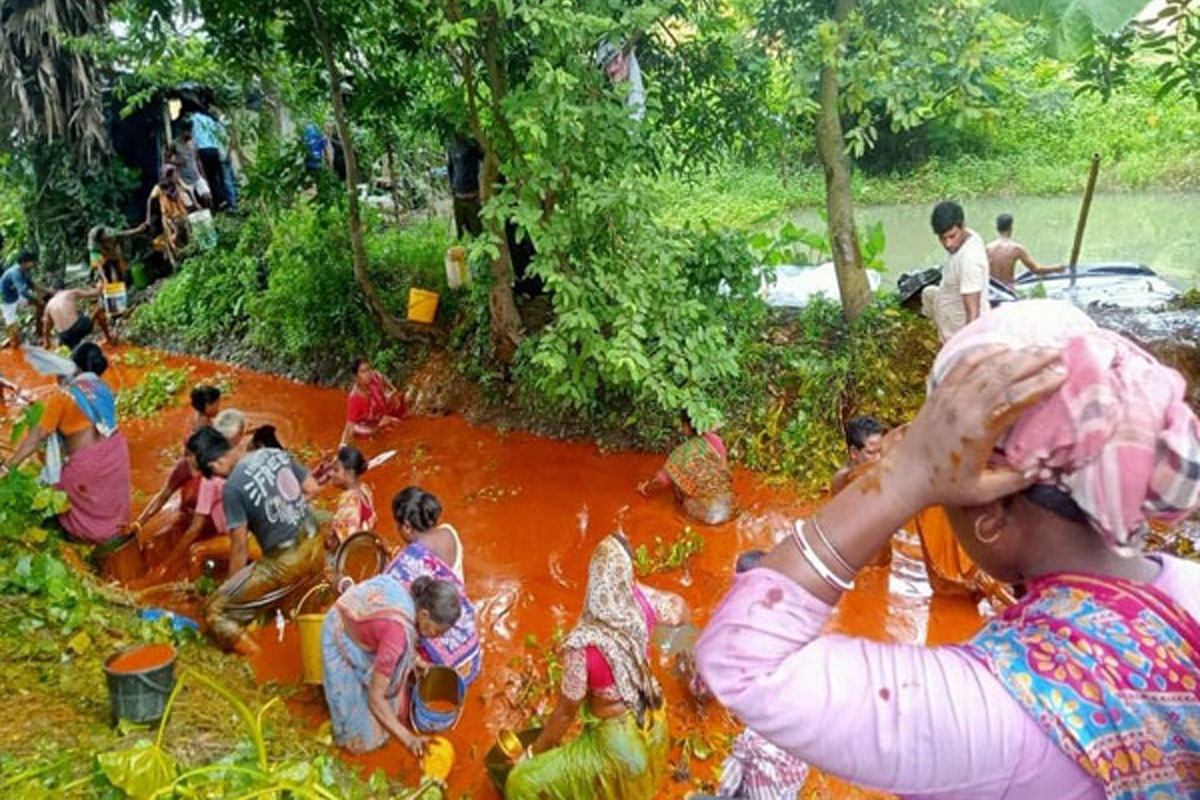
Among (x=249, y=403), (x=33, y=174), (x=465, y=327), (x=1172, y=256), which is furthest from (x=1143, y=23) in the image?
(x=33, y=174)

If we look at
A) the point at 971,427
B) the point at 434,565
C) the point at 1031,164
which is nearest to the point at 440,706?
the point at 434,565

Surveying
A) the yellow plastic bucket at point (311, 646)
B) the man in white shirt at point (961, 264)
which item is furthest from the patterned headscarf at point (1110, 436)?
the man in white shirt at point (961, 264)

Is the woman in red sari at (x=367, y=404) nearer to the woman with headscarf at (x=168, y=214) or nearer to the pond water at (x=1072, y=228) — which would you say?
the woman with headscarf at (x=168, y=214)

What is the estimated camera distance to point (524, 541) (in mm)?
6637

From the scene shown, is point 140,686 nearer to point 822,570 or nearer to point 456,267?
point 822,570

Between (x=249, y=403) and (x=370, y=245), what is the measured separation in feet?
7.58

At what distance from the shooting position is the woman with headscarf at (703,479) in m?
6.47

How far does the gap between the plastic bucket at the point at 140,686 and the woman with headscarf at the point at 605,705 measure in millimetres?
1439

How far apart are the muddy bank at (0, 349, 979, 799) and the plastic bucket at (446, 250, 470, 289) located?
1541 mm

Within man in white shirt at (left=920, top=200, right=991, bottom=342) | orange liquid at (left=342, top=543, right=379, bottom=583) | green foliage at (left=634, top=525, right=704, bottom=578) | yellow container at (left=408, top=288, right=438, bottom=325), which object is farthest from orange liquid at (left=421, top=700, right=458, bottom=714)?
yellow container at (left=408, top=288, right=438, bottom=325)

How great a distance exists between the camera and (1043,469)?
1145 mm

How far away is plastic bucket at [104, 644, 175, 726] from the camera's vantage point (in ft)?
9.68

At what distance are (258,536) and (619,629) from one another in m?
2.62

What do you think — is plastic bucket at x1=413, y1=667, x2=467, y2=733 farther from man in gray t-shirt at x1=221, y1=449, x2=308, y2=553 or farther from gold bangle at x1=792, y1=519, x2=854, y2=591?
gold bangle at x1=792, y1=519, x2=854, y2=591
